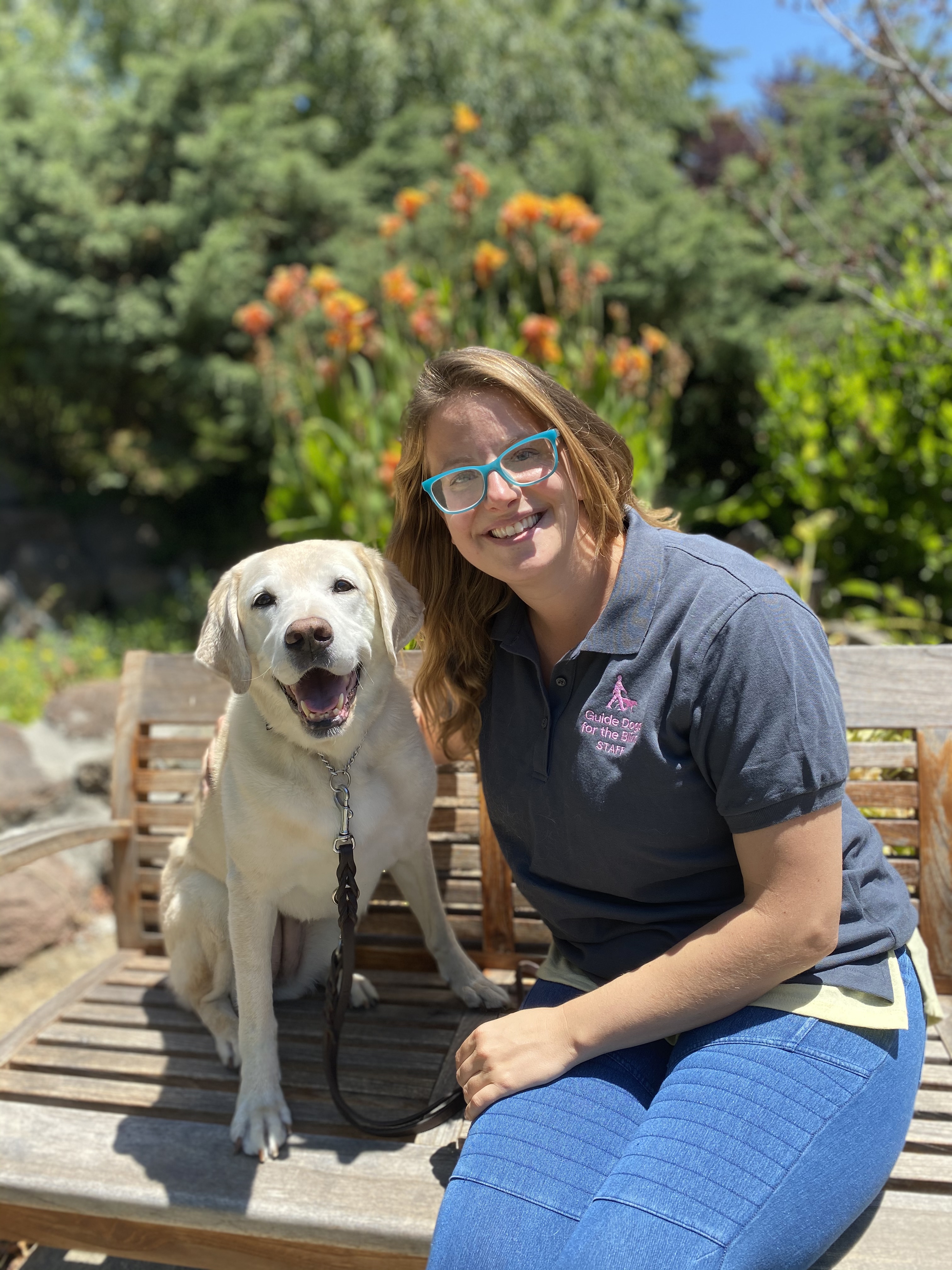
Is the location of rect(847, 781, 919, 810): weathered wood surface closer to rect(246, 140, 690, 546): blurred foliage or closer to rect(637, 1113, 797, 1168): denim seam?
rect(637, 1113, 797, 1168): denim seam

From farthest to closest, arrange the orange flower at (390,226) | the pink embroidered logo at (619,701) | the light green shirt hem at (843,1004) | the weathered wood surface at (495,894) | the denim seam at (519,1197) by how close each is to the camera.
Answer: the orange flower at (390,226) → the weathered wood surface at (495,894) → the pink embroidered logo at (619,701) → the light green shirt hem at (843,1004) → the denim seam at (519,1197)

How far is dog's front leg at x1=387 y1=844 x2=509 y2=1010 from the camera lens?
7.86 ft

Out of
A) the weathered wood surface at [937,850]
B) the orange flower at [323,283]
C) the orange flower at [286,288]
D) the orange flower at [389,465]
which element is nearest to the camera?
the weathered wood surface at [937,850]

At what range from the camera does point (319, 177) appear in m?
7.93

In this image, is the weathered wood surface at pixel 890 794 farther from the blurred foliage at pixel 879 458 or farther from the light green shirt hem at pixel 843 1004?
the blurred foliage at pixel 879 458

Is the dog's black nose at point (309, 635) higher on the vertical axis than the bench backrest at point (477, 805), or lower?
higher

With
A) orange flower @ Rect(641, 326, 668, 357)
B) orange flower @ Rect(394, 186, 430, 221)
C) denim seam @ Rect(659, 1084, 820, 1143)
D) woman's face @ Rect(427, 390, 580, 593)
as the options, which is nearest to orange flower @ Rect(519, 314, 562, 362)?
orange flower @ Rect(641, 326, 668, 357)

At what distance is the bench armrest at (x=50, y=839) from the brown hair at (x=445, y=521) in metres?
1.11

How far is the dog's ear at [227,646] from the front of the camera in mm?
2066

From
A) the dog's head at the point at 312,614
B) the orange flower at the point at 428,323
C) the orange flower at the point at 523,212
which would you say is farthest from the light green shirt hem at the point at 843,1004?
the orange flower at the point at 523,212

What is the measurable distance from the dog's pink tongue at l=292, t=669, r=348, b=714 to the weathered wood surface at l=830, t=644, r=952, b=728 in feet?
4.07

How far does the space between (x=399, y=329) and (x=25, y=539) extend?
195 inches

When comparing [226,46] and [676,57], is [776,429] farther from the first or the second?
[676,57]

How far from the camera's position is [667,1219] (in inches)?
53.5
